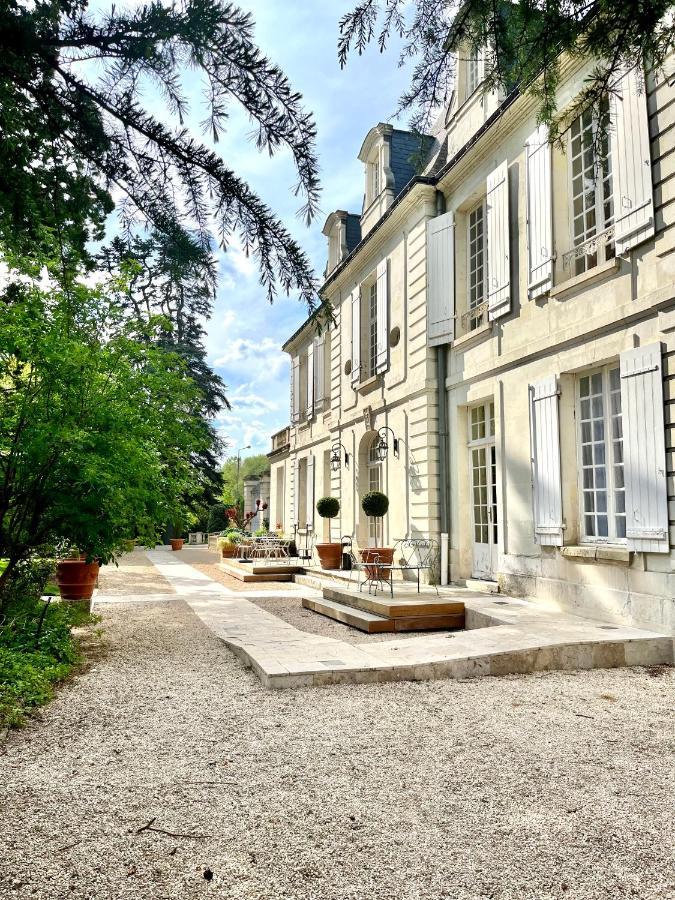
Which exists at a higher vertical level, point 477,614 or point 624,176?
point 624,176

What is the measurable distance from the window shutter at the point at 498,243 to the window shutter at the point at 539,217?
1.53 ft

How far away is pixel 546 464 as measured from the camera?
24.2 feet

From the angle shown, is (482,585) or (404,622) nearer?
(404,622)

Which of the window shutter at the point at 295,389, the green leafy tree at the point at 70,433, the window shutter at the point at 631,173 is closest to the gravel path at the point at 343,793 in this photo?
the green leafy tree at the point at 70,433

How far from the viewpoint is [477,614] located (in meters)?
7.06

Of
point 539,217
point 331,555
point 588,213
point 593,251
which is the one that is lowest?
point 331,555

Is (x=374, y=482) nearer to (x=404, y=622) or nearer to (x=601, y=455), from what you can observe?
(x=404, y=622)

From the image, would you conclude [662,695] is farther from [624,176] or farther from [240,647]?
[624,176]

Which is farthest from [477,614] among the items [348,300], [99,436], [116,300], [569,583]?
[348,300]

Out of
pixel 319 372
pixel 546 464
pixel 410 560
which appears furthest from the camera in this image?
pixel 319 372

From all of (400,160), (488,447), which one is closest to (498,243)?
(488,447)

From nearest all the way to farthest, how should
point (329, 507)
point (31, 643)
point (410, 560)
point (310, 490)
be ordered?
1. point (31, 643)
2. point (410, 560)
3. point (329, 507)
4. point (310, 490)

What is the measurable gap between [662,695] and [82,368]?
503 centimetres

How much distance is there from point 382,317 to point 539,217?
4.75 meters
